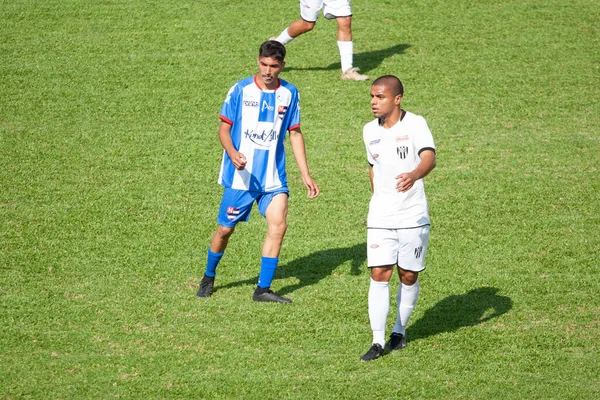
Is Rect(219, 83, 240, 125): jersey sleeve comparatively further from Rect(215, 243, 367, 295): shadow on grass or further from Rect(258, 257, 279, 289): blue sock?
Rect(215, 243, 367, 295): shadow on grass

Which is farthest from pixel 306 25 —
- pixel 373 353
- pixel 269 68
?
pixel 373 353

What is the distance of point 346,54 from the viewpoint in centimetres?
1266

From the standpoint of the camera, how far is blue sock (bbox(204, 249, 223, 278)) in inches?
301

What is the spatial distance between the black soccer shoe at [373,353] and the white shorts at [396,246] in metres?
0.64

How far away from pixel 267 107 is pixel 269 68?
361 mm

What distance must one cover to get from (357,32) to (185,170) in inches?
209

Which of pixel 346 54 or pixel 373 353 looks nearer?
pixel 373 353

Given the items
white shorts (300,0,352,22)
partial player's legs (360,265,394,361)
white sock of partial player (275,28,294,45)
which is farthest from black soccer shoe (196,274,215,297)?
white sock of partial player (275,28,294,45)

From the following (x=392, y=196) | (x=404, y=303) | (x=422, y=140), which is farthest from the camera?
(x=404, y=303)

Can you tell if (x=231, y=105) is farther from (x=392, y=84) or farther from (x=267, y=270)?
(x=392, y=84)

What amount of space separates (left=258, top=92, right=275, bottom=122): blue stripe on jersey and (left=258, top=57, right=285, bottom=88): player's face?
0.09 metres

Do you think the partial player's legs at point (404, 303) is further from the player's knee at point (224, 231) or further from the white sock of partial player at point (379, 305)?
the player's knee at point (224, 231)

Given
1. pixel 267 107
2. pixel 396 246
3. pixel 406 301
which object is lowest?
pixel 406 301

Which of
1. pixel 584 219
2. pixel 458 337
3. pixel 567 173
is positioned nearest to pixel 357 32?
pixel 567 173
